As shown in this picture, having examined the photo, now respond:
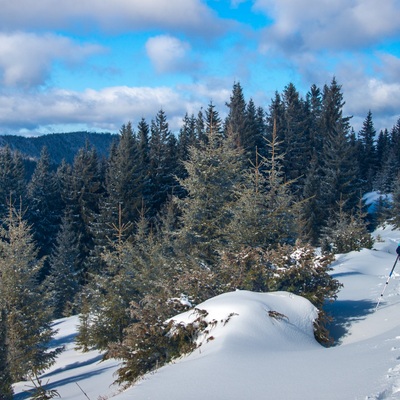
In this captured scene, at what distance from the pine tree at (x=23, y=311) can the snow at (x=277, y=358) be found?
1605 mm

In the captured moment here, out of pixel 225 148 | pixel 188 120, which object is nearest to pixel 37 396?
pixel 225 148

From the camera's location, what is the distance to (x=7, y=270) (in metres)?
16.2

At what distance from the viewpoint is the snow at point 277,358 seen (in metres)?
5.45

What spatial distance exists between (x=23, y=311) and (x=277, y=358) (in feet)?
37.8

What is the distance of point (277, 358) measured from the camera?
22.8 feet

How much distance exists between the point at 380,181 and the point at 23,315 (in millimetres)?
52096

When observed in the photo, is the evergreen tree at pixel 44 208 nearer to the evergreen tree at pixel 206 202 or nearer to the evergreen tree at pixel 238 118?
the evergreen tree at pixel 238 118

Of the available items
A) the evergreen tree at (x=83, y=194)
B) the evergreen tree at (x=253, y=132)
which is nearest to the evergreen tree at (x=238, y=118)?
the evergreen tree at (x=253, y=132)

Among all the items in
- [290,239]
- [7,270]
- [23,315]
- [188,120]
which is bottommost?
[23,315]

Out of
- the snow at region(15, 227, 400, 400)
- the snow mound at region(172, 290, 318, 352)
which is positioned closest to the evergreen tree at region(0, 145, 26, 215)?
the snow at region(15, 227, 400, 400)

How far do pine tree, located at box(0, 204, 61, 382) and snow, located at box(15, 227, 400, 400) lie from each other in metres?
1.61

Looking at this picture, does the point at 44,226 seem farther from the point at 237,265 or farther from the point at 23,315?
the point at 237,265

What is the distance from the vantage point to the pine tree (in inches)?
586

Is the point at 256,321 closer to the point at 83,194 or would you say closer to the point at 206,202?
the point at 206,202
